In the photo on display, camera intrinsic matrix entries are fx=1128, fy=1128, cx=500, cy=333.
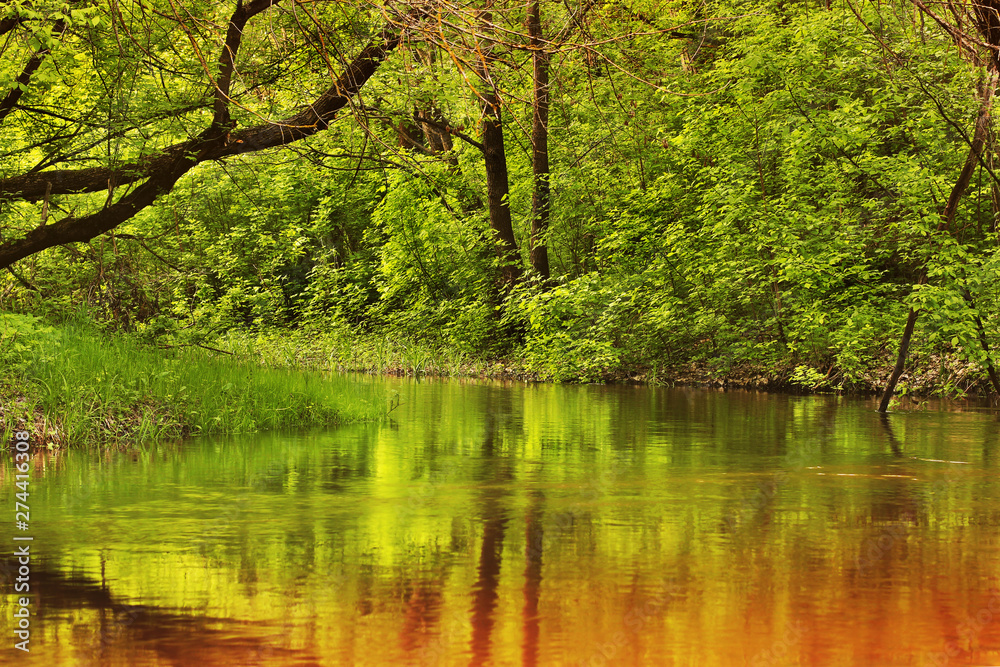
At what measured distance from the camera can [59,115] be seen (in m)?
13.4

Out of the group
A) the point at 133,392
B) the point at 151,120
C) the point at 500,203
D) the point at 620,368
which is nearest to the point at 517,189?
the point at 500,203

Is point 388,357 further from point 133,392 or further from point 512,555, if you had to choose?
point 512,555

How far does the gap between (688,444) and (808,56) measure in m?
12.2

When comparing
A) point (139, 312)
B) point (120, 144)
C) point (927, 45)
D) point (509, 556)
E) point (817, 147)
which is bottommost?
point (509, 556)

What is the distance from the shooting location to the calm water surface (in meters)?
4.51

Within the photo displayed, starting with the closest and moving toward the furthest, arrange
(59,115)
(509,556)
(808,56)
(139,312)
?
(509,556)
(59,115)
(139,312)
(808,56)

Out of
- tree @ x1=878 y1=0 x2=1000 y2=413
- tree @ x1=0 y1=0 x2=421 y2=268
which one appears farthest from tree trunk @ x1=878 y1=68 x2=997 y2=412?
tree @ x1=0 y1=0 x2=421 y2=268

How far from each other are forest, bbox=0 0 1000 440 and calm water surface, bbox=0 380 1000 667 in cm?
253

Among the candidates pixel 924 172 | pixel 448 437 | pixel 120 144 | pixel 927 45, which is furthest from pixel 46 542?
pixel 927 45

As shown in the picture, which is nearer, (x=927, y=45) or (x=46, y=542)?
(x=46, y=542)

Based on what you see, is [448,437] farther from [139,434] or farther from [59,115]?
[59,115]

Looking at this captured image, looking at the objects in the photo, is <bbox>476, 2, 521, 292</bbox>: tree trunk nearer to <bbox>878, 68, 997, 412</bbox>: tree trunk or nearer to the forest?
the forest

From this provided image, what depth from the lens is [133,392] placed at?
11.6 meters

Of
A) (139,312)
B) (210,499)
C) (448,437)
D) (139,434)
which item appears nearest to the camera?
(210,499)
